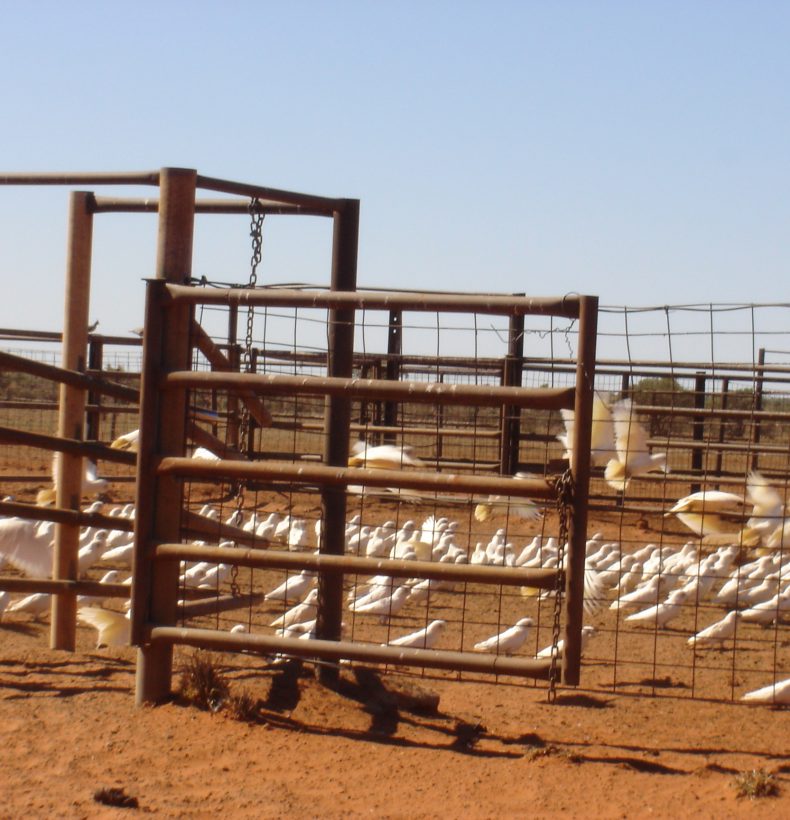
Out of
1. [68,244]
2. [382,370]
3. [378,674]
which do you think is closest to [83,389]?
[68,244]

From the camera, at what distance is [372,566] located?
4.45m

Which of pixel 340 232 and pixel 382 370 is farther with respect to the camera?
pixel 382 370

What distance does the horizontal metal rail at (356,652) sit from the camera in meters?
4.37

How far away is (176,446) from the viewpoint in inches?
190

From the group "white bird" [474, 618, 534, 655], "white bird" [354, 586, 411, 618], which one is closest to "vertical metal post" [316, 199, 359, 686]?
"white bird" [474, 618, 534, 655]

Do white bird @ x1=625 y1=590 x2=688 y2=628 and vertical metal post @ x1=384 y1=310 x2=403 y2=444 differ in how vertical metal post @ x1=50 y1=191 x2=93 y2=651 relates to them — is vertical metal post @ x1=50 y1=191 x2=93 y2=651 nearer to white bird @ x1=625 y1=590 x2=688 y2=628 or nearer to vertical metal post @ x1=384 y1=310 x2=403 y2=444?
white bird @ x1=625 y1=590 x2=688 y2=628

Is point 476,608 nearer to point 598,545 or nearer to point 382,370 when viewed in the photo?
point 598,545

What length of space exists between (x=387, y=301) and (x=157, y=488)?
1.28 metres

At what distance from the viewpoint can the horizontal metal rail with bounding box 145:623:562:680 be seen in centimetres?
437

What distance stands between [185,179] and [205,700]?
7.38 ft

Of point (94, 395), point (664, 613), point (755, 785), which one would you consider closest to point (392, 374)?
point (94, 395)

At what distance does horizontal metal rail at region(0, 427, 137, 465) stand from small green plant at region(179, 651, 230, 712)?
3.60 feet

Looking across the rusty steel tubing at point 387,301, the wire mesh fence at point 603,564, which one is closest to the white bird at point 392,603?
the wire mesh fence at point 603,564

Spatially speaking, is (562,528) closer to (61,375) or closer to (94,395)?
(61,375)
